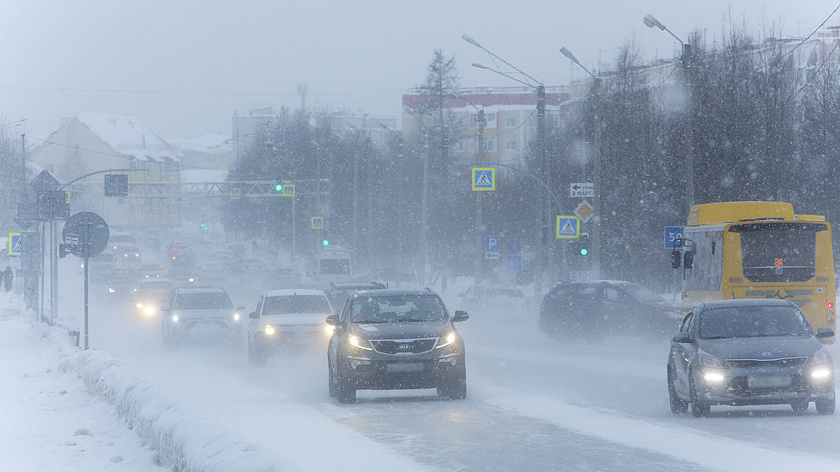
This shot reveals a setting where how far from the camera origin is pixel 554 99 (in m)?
125

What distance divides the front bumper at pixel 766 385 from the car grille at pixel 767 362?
1.2 inches

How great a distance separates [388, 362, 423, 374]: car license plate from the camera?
14625mm

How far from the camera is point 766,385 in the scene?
1248 centimetres

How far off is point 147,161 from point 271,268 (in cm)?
8232

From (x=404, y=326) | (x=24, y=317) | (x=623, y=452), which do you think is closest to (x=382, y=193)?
(x=24, y=317)

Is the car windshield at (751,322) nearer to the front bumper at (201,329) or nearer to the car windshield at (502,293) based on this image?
the front bumper at (201,329)

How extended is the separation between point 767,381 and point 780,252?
387 inches

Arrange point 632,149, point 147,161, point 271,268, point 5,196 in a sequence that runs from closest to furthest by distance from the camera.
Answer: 1. point 632,149
2. point 271,268
3. point 5,196
4. point 147,161

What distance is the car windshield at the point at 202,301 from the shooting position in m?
27.5

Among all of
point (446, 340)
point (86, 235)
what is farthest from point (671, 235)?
point (446, 340)

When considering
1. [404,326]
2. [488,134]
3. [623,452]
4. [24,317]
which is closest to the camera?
[623,452]

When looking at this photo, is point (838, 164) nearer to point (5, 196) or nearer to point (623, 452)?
point (623, 452)

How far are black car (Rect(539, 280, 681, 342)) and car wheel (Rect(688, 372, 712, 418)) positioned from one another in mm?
13884

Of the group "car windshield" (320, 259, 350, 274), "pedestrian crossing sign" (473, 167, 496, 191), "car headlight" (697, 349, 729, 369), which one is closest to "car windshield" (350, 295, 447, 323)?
"car headlight" (697, 349, 729, 369)
